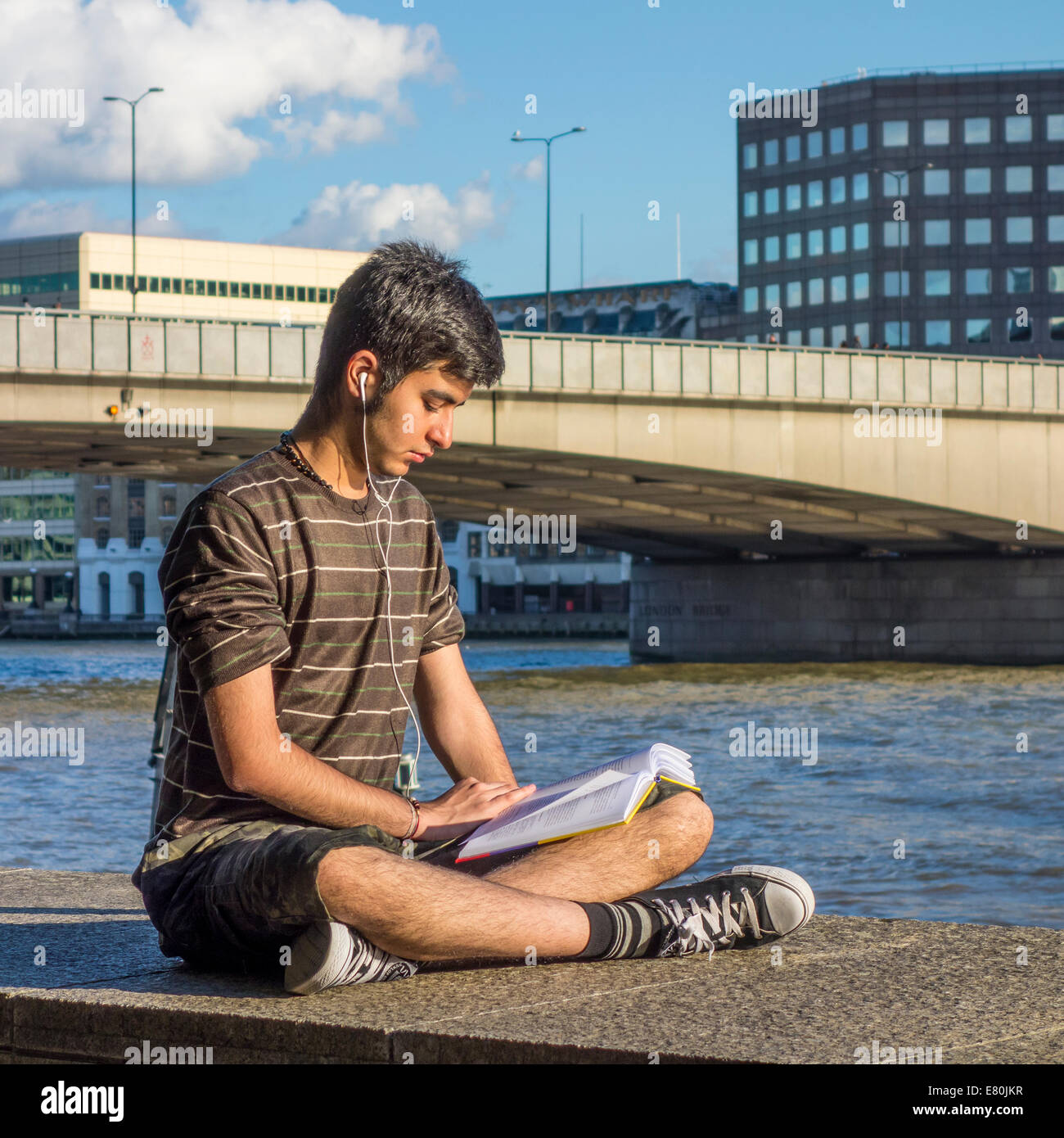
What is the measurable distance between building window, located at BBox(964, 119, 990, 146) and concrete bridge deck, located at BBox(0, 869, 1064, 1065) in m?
81.7

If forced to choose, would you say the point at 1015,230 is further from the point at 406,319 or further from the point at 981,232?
the point at 406,319

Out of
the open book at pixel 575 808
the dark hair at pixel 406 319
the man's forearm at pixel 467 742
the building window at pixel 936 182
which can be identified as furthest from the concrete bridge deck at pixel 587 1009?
the building window at pixel 936 182

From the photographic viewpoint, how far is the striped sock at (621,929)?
4043mm

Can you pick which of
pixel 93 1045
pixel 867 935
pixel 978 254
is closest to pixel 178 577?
pixel 93 1045

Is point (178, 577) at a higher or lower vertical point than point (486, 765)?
higher

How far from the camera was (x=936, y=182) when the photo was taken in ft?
269

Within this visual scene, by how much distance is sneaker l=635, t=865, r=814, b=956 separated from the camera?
4.14 metres

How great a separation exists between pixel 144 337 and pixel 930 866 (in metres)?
19.9

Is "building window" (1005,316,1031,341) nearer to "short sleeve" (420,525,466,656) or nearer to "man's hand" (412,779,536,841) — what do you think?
"short sleeve" (420,525,466,656)

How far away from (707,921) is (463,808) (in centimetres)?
64

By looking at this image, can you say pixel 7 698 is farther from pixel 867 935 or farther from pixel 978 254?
pixel 978 254

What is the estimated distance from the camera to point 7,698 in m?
35.1

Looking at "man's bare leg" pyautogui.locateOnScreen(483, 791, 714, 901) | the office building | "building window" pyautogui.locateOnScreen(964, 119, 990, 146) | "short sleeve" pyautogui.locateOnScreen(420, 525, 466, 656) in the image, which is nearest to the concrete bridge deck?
"man's bare leg" pyautogui.locateOnScreen(483, 791, 714, 901)
